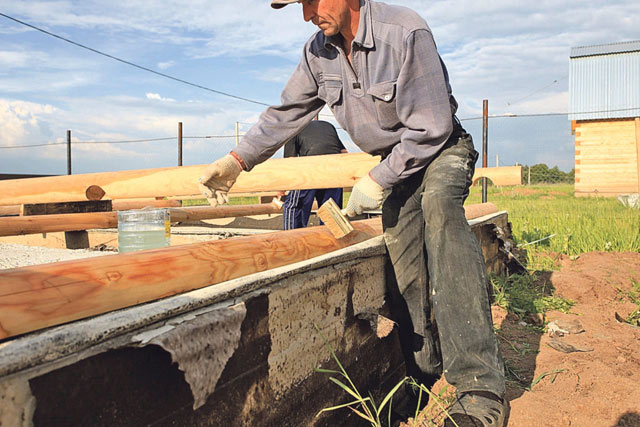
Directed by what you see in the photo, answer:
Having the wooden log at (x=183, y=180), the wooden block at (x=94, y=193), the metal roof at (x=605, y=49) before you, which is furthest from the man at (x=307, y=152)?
the metal roof at (x=605, y=49)

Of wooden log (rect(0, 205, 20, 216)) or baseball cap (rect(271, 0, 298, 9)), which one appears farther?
wooden log (rect(0, 205, 20, 216))

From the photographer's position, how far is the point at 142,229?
104 inches

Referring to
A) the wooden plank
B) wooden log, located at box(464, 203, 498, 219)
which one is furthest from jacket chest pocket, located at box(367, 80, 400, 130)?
the wooden plank

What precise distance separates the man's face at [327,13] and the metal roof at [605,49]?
79.4 feet

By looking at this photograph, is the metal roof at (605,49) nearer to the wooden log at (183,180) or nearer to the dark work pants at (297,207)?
the dark work pants at (297,207)

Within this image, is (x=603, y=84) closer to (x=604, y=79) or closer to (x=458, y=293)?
(x=604, y=79)

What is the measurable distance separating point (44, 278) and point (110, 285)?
0.15m

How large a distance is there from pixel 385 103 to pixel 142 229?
144cm

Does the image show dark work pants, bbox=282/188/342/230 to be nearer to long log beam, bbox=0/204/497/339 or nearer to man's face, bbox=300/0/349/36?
man's face, bbox=300/0/349/36

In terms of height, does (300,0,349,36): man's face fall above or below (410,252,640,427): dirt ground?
above

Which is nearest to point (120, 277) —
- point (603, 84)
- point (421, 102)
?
point (421, 102)

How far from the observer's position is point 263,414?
148cm

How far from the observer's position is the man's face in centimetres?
210

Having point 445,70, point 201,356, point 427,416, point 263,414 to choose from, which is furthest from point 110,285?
point 445,70
